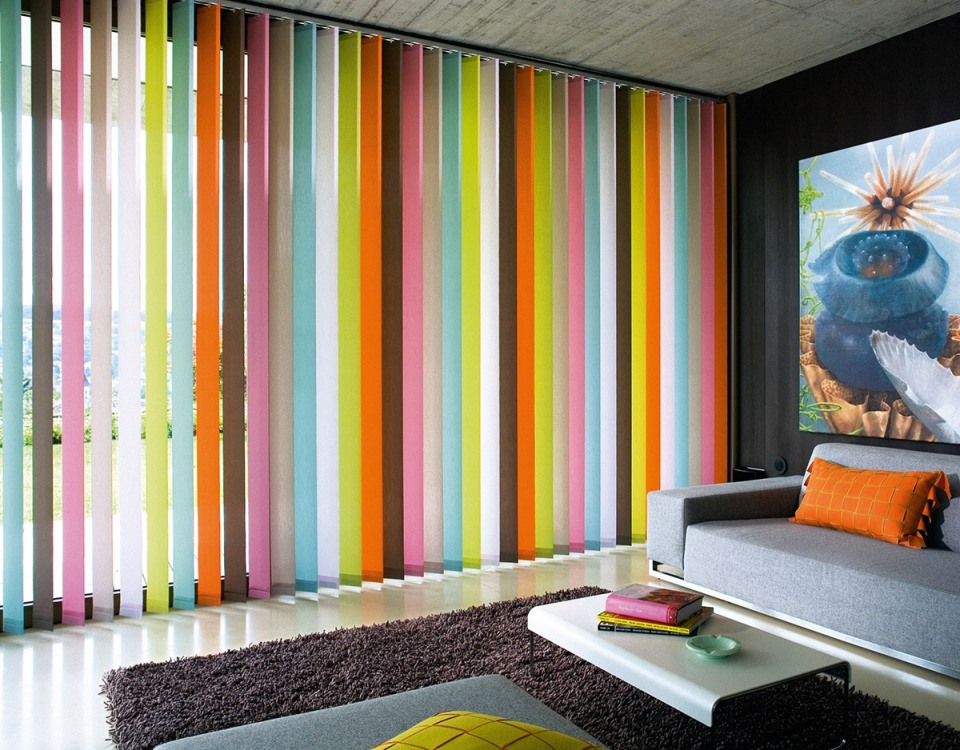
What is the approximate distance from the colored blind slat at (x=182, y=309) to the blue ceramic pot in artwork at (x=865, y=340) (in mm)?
3345

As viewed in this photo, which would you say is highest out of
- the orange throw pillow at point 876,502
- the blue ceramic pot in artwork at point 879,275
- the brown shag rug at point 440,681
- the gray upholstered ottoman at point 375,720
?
the blue ceramic pot in artwork at point 879,275

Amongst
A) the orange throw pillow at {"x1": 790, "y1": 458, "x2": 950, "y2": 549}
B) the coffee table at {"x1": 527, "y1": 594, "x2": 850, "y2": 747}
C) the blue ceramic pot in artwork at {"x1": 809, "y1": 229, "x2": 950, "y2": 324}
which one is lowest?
the coffee table at {"x1": 527, "y1": 594, "x2": 850, "y2": 747}

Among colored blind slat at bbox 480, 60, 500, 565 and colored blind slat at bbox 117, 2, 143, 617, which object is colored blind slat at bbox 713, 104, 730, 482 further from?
colored blind slat at bbox 117, 2, 143, 617

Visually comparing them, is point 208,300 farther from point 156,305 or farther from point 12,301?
point 12,301

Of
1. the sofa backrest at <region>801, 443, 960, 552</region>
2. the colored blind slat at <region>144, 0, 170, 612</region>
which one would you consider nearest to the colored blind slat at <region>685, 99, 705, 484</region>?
the sofa backrest at <region>801, 443, 960, 552</region>

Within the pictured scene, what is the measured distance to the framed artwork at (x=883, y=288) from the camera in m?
4.10

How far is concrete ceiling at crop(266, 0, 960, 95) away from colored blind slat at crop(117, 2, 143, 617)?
737 mm

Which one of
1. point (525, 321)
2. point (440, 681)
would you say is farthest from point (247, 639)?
point (525, 321)

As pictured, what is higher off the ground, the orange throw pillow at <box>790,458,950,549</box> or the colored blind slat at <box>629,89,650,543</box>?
the colored blind slat at <box>629,89,650,543</box>

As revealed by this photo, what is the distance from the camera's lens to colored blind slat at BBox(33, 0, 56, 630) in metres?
3.49

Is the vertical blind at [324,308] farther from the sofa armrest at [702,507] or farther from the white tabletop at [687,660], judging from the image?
the white tabletop at [687,660]

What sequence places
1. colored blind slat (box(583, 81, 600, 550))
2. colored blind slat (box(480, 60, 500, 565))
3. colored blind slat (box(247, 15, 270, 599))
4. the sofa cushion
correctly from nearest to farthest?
the sofa cushion < colored blind slat (box(247, 15, 270, 599)) < colored blind slat (box(480, 60, 500, 565)) < colored blind slat (box(583, 81, 600, 550))

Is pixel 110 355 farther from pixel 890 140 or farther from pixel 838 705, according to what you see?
pixel 890 140

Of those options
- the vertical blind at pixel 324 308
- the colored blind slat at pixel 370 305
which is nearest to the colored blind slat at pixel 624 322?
the vertical blind at pixel 324 308
